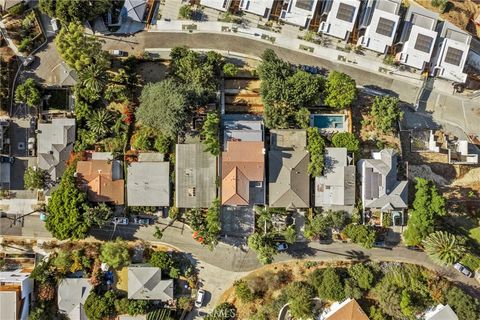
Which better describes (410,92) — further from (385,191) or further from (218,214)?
(218,214)

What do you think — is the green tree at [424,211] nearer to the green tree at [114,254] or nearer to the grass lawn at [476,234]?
the grass lawn at [476,234]

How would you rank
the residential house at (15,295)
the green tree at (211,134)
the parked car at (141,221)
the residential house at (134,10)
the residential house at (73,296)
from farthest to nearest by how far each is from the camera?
the parked car at (141,221)
the residential house at (134,10)
the residential house at (73,296)
the green tree at (211,134)
the residential house at (15,295)

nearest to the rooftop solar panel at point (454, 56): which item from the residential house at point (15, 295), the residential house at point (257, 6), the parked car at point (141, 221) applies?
the residential house at point (257, 6)

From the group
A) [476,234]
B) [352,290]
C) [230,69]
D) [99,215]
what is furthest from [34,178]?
[476,234]

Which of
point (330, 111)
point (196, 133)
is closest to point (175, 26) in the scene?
point (196, 133)

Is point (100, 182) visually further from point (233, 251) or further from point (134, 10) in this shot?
point (134, 10)

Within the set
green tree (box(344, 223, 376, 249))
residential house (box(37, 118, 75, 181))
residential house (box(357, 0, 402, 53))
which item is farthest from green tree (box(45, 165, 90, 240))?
residential house (box(357, 0, 402, 53))
